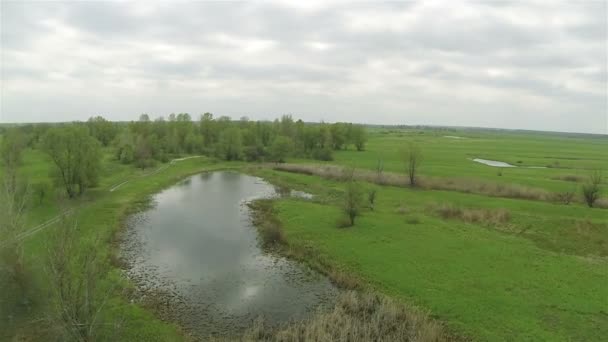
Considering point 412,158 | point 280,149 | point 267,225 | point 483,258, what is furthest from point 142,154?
point 483,258

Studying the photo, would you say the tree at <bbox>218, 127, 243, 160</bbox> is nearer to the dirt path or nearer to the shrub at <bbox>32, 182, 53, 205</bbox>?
the dirt path

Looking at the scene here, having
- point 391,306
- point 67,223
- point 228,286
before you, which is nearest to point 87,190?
point 228,286

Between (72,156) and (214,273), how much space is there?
32.0m

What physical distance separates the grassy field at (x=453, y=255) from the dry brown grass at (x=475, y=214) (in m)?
0.11

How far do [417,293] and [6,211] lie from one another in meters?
23.6

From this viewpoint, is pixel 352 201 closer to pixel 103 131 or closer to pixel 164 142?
pixel 164 142

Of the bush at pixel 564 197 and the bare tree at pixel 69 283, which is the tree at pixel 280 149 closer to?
the bush at pixel 564 197

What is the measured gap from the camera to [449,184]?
53438 mm

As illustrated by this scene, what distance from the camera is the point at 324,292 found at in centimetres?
2231

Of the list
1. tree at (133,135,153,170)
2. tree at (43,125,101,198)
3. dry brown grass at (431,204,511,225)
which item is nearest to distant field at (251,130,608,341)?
dry brown grass at (431,204,511,225)

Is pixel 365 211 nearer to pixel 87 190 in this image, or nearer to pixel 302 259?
pixel 302 259

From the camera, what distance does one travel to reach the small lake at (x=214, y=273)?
775 inches

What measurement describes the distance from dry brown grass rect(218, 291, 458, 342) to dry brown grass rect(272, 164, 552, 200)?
3680 centimetres

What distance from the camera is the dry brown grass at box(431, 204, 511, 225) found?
35881mm
